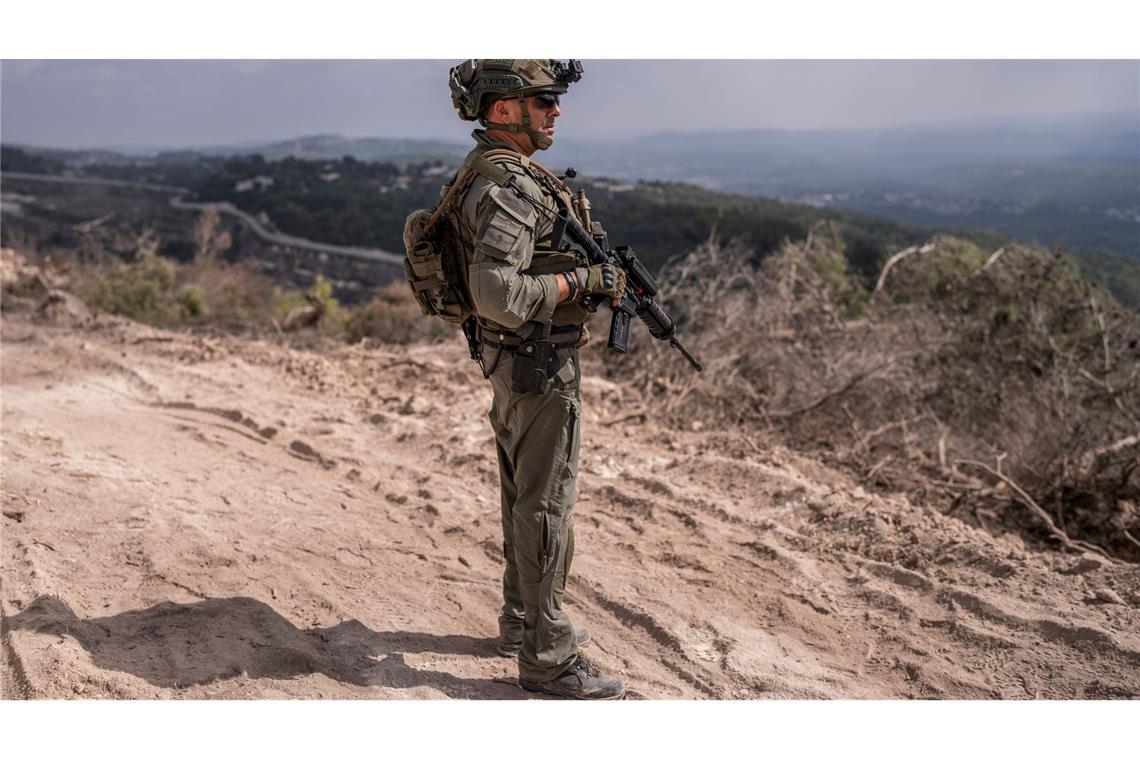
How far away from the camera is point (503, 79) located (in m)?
3.33

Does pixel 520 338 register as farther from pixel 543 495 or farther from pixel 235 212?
pixel 235 212

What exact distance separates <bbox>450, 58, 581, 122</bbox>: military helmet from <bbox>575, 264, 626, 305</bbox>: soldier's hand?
27.2 inches

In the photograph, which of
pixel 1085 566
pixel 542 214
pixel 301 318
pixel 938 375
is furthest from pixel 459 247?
pixel 301 318

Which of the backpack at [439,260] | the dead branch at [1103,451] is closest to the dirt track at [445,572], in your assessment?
the dead branch at [1103,451]

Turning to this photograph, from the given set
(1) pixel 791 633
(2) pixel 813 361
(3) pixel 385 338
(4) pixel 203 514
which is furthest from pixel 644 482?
(3) pixel 385 338

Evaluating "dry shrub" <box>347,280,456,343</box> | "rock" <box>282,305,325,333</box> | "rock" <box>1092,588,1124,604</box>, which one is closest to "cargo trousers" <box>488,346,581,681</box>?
"rock" <box>1092,588,1124,604</box>

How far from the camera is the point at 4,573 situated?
4.22 metres

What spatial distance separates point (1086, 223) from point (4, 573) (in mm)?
15812

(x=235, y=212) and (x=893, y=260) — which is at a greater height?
(x=235, y=212)

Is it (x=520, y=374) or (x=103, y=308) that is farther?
(x=103, y=308)

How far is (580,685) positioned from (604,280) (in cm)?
163

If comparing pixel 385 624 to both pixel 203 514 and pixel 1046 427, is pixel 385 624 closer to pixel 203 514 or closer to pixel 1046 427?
pixel 203 514

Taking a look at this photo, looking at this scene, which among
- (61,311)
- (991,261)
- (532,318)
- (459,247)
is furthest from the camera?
(991,261)

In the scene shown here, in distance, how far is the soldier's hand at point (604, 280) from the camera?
3404mm
